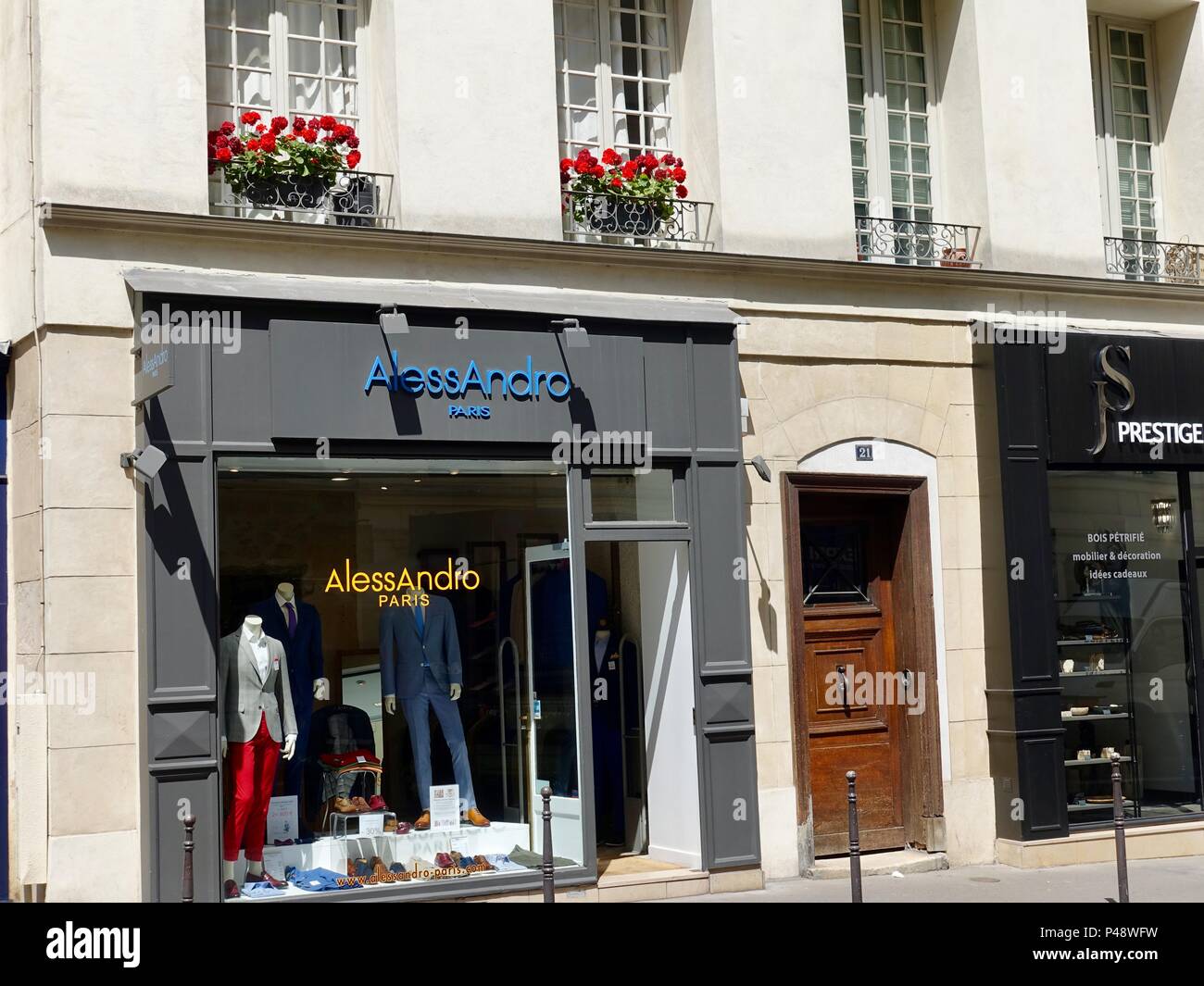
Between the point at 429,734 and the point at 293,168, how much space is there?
436 cm

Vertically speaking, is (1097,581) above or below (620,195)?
below

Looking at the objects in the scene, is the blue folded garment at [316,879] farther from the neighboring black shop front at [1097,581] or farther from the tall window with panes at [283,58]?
the neighboring black shop front at [1097,581]

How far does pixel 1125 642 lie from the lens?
1417 cm

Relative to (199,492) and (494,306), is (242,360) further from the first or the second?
(494,306)

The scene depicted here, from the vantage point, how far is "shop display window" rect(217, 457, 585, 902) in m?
10.7

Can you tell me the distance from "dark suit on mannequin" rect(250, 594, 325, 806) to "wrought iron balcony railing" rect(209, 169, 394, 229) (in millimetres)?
2871

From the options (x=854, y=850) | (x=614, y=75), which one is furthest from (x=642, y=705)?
(x=614, y=75)

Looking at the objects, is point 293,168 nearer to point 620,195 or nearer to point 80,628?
point 620,195

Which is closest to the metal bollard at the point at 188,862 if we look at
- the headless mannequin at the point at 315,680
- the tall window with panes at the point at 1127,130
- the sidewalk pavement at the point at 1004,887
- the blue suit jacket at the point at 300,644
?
the blue suit jacket at the point at 300,644

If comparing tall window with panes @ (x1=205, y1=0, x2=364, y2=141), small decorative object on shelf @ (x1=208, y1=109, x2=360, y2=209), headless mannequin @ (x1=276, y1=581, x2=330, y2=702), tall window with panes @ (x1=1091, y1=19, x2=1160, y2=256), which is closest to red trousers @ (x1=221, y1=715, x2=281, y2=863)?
headless mannequin @ (x1=276, y1=581, x2=330, y2=702)

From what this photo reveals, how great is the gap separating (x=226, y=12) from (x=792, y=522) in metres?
6.05

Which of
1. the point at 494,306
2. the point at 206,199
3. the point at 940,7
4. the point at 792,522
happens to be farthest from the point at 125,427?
the point at 940,7

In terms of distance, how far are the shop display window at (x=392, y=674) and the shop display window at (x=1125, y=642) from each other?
495 cm

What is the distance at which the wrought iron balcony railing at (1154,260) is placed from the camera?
14797 mm
